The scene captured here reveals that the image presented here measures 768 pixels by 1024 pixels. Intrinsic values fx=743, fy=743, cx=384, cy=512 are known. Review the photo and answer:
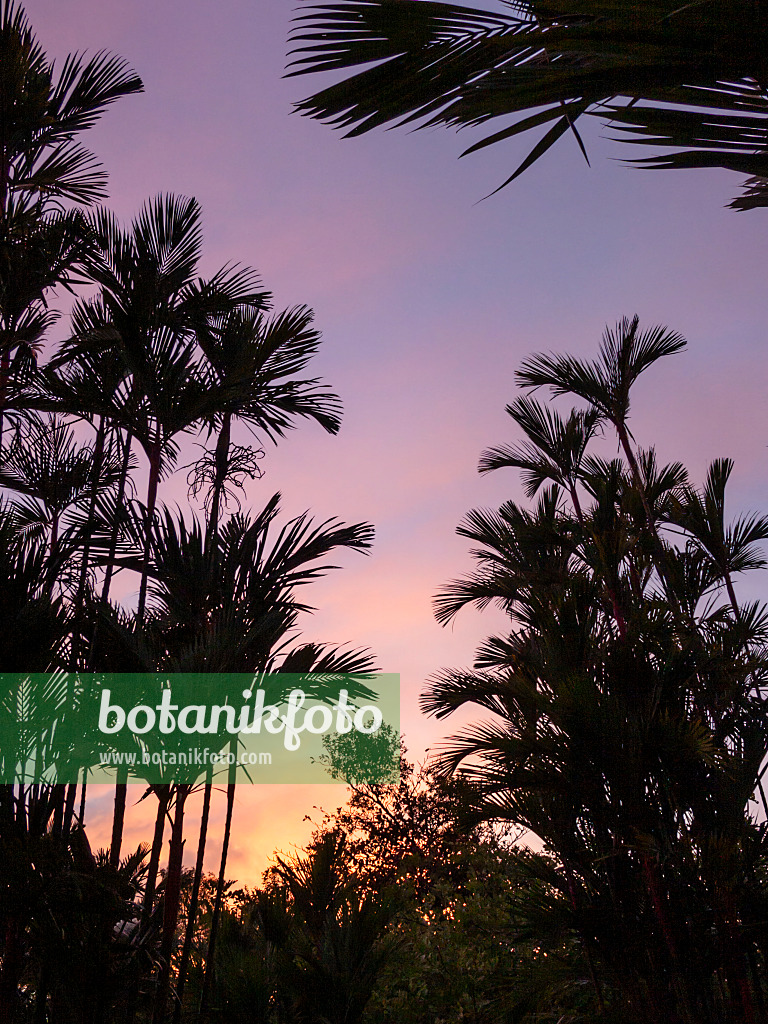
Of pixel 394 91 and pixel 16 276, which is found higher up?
pixel 16 276

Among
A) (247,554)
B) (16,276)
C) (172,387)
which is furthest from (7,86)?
(247,554)

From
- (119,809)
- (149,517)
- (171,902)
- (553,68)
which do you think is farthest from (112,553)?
(553,68)

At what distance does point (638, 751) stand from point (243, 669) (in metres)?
2.31

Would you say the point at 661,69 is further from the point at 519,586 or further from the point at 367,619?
the point at 367,619

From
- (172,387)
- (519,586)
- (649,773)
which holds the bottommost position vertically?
(649,773)

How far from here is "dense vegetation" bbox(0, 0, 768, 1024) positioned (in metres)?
3.78

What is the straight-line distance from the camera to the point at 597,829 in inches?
178

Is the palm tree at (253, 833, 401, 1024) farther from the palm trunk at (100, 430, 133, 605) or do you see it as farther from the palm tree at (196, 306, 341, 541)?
the palm tree at (196, 306, 341, 541)

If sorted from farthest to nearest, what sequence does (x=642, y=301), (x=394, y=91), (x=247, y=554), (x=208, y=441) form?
(x=642, y=301) < (x=208, y=441) < (x=247, y=554) < (x=394, y=91)

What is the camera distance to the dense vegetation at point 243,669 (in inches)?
149

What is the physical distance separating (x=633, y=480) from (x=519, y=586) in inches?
51.9

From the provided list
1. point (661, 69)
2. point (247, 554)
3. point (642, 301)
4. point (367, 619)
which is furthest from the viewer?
point (367, 619)
